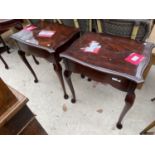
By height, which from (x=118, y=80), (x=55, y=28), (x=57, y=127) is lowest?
(x=57, y=127)

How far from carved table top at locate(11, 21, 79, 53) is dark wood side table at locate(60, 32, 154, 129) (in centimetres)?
17

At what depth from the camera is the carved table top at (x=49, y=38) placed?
47.8 inches

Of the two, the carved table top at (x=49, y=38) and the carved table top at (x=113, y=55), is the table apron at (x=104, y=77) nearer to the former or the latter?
the carved table top at (x=113, y=55)

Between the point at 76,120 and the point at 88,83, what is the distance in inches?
21.5

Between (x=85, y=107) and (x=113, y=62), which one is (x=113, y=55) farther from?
→ (x=85, y=107)

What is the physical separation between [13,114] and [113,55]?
0.76m

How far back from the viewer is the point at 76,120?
1.49 m

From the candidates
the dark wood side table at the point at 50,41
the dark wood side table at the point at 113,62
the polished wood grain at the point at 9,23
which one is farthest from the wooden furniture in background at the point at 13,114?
the polished wood grain at the point at 9,23

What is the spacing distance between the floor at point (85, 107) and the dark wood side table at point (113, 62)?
1.36ft

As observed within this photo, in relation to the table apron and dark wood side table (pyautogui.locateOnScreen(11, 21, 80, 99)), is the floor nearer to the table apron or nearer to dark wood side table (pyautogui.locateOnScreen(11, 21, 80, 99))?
dark wood side table (pyautogui.locateOnScreen(11, 21, 80, 99))

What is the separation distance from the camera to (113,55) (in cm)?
103
